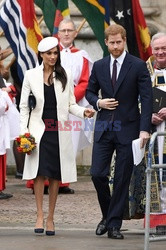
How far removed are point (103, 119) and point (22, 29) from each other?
3763 millimetres

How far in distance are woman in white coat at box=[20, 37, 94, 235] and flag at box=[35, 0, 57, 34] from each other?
3.53 meters

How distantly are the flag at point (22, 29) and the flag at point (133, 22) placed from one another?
3.35ft

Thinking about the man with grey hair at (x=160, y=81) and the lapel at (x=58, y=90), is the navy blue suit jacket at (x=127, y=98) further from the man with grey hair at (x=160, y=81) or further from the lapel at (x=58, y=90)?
the lapel at (x=58, y=90)

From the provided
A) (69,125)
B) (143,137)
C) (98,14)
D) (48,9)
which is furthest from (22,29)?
(143,137)

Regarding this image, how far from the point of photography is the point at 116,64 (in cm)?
1038

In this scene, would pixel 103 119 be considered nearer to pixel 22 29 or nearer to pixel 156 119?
pixel 156 119

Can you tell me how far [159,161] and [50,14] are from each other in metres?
4.31

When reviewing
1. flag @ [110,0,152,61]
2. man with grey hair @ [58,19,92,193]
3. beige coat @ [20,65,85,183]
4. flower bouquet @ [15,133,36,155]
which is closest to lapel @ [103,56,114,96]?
beige coat @ [20,65,85,183]

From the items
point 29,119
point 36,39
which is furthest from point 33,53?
point 29,119

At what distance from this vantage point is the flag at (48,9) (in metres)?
14.2

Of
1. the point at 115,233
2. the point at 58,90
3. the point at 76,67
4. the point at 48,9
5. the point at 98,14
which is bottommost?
the point at 115,233

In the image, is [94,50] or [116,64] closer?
[116,64]

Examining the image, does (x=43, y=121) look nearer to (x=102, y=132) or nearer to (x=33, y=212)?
(x=102, y=132)

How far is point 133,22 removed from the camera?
1354 cm
